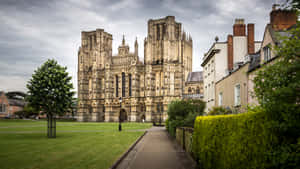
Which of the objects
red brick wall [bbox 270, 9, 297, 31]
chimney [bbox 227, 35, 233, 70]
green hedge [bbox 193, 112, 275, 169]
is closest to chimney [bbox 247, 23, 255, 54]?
chimney [bbox 227, 35, 233, 70]

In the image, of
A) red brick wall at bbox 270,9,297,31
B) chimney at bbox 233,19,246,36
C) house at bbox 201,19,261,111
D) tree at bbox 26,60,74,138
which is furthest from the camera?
chimney at bbox 233,19,246,36

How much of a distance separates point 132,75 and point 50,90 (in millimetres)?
53833

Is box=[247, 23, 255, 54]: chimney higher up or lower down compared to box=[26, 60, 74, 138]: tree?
higher up

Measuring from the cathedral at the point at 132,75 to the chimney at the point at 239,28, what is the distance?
47.1 meters

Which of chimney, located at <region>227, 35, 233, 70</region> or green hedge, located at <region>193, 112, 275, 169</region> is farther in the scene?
chimney, located at <region>227, 35, 233, 70</region>

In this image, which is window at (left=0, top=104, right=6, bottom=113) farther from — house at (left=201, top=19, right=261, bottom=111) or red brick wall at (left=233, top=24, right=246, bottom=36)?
red brick wall at (left=233, top=24, right=246, bottom=36)

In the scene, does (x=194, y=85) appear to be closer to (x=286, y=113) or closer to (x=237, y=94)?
(x=237, y=94)

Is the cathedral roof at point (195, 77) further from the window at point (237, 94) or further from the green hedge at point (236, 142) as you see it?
the green hedge at point (236, 142)

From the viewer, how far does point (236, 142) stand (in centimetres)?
501

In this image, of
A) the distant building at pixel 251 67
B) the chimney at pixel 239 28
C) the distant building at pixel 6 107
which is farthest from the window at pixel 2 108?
the chimney at pixel 239 28

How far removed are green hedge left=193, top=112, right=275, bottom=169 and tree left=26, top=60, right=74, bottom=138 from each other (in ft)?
50.2

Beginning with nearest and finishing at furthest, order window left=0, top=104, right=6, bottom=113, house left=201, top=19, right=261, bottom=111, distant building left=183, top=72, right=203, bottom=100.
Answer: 1. house left=201, top=19, right=261, bottom=111
2. distant building left=183, top=72, right=203, bottom=100
3. window left=0, top=104, right=6, bottom=113

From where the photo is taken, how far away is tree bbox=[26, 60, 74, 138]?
64.2 ft

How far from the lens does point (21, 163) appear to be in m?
9.08
